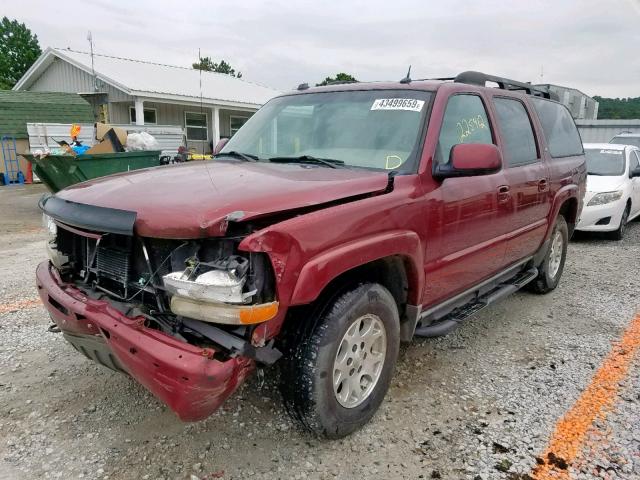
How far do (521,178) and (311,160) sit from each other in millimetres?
1854

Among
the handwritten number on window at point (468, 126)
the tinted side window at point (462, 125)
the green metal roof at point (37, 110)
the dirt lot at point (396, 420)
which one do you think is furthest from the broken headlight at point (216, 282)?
the green metal roof at point (37, 110)

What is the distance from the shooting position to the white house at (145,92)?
18.4 m

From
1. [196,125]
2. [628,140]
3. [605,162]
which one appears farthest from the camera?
[196,125]

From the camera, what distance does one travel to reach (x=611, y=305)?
16.6ft

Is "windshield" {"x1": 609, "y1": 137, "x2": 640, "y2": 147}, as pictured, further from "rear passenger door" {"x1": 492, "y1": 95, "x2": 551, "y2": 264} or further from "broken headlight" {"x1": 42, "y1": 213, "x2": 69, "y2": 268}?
"broken headlight" {"x1": 42, "y1": 213, "x2": 69, "y2": 268}

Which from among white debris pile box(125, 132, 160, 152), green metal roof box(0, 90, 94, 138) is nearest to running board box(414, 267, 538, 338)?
white debris pile box(125, 132, 160, 152)

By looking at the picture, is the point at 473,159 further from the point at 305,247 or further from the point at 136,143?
the point at 136,143

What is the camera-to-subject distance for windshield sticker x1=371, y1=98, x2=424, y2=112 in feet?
10.8

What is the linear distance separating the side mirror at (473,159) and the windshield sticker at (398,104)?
0.48 metres

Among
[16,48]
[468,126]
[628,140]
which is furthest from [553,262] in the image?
[16,48]

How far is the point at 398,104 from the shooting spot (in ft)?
11.0

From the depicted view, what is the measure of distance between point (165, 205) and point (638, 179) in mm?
9384

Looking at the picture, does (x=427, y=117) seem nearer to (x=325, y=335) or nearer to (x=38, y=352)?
(x=325, y=335)

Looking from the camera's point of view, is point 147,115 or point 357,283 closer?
point 357,283
